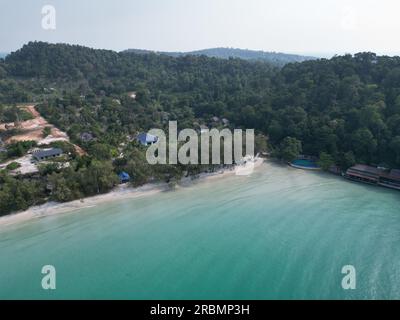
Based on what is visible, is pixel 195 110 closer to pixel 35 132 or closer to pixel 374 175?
pixel 35 132

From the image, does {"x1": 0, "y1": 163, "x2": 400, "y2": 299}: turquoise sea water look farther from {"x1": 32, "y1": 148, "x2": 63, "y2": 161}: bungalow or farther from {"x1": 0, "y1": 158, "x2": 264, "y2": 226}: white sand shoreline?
{"x1": 32, "y1": 148, "x2": 63, "y2": 161}: bungalow

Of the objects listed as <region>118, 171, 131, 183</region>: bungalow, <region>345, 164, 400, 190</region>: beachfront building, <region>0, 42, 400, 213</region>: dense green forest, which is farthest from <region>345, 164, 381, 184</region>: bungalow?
<region>118, 171, 131, 183</region>: bungalow

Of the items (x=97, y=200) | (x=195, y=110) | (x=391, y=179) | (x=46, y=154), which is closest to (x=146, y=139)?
(x=46, y=154)

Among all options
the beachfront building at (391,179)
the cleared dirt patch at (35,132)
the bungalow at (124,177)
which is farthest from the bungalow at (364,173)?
the cleared dirt patch at (35,132)

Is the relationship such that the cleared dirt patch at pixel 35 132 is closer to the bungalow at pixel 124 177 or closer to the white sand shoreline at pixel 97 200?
the bungalow at pixel 124 177

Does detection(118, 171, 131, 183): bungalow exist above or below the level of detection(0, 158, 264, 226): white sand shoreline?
above
